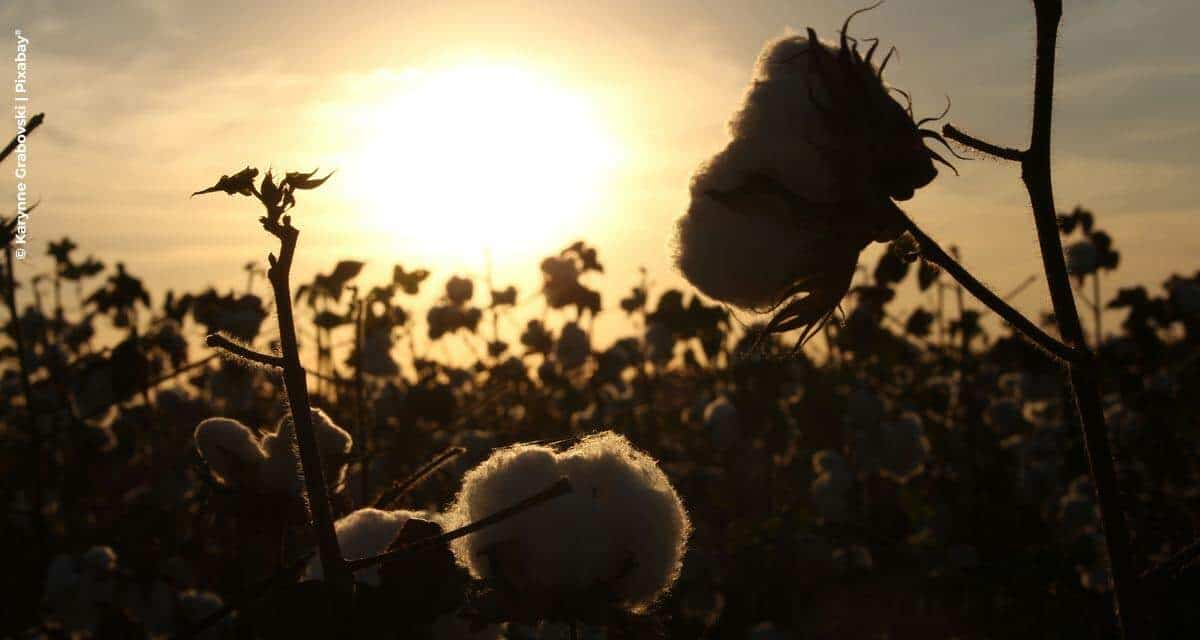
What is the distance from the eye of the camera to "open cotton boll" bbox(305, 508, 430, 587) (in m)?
1.59

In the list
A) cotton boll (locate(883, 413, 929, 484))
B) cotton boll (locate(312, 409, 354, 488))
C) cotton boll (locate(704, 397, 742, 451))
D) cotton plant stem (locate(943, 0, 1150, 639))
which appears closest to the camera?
cotton plant stem (locate(943, 0, 1150, 639))

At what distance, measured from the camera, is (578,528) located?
4.35ft

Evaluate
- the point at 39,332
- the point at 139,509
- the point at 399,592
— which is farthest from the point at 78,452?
the point at 399,592

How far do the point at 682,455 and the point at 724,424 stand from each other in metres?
1.54

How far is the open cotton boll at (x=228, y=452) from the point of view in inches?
71.1

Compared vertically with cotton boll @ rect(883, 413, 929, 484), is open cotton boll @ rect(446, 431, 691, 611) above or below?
above

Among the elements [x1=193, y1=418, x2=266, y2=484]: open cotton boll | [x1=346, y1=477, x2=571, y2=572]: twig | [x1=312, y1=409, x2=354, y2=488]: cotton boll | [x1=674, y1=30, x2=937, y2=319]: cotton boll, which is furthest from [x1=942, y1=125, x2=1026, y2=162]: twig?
[x1=193, y1=418, x2=266, y2=484]: open cotton boll

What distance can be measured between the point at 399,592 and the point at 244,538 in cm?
73

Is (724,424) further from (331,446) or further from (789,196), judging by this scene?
(789,196)

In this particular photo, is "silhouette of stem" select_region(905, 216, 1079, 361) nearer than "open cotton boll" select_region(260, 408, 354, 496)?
Yes

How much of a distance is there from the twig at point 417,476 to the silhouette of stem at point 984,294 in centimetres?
81

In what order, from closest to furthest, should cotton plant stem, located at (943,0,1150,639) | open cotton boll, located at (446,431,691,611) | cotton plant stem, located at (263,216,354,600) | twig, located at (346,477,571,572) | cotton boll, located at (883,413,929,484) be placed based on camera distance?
twig, located at (346,477,571,572)
cotton plant stem, located at (263,216,354,600)
open cotton boll, located at (446,431,691,611)
cotton plant stem, located at (943,0,1150,639)
cotton boll, located at (883,413,929,484)

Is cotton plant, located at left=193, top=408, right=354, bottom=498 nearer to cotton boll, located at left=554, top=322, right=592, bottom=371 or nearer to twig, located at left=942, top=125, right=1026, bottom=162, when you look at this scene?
twig, located at left=942, top=125, right=1026, bottom=162

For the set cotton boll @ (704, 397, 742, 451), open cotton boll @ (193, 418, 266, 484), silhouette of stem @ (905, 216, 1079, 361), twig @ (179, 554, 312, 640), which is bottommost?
cotton boll @ (704, 397, 742, 451)
